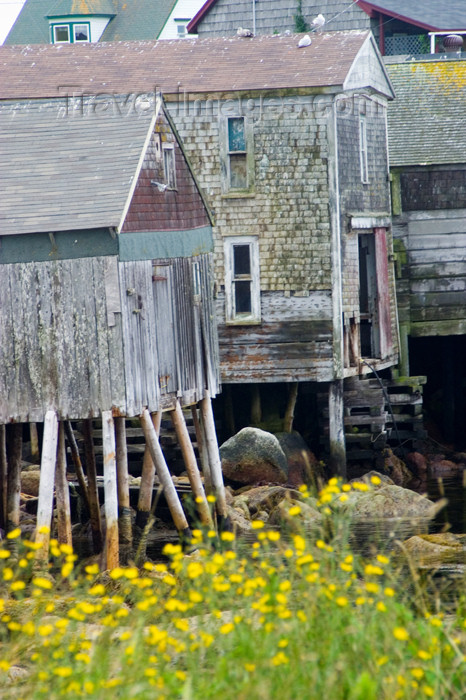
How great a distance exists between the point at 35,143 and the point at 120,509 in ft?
15.1

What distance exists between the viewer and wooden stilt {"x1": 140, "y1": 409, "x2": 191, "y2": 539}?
1473 cm

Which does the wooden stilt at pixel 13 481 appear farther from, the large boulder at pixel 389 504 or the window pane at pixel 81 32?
the window pane at pixel 81 32

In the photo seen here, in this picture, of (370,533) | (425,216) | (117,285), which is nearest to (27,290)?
(117,285)

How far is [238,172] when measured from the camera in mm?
21203

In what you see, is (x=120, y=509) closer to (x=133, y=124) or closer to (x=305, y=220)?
(x=133, y=124)

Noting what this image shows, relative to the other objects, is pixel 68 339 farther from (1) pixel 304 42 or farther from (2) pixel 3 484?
(1) pixel 304 42

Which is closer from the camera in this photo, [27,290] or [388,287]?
[27,290]

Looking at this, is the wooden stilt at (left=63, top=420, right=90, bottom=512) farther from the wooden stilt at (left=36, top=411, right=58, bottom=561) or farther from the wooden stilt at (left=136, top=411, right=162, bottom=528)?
the wooden stilt at (left=36, top=411, right=58, bottom=561)

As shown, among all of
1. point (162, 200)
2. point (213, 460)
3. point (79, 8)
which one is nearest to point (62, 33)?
point (79, 8)

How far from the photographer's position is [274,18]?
35750mm

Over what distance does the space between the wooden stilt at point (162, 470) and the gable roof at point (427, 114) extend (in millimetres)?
10950

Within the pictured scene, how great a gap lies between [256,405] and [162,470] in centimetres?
755

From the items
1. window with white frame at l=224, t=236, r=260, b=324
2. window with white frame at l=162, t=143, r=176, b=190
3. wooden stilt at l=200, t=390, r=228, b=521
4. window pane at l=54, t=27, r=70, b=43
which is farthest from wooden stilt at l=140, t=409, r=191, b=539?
window pane at l=54, t=27, r=70, b=43

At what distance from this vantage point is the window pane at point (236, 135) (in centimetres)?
2105
